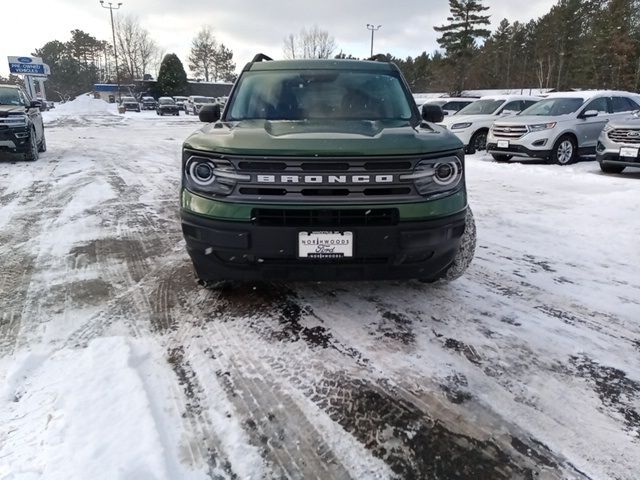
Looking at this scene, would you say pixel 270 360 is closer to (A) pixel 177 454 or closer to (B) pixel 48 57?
(A) pixel 177 454

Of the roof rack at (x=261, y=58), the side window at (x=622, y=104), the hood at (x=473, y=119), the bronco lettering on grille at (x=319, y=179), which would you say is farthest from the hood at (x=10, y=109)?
the side window at (x=622, y=104)

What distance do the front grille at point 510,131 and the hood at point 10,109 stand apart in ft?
36.0

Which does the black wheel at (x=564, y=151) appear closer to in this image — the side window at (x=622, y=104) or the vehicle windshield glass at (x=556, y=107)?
the vehicle windshield glass at (x=556, y=107)

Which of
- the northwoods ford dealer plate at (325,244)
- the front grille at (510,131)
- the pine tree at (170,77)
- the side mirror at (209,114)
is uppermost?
the pine tree at (170,77)

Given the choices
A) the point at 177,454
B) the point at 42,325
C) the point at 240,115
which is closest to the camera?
the point at 177,454

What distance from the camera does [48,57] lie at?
89438 mm

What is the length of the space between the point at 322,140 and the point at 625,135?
868 cm

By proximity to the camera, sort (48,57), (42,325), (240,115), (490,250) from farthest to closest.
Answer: (48,57), (490,250), (240,115), (42,325)

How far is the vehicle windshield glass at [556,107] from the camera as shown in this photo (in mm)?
11195

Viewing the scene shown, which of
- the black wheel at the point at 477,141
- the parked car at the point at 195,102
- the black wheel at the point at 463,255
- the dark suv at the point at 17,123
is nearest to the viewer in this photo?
the black wheel at the point at 463,255

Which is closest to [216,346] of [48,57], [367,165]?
[367,165]

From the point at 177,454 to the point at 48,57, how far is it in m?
109

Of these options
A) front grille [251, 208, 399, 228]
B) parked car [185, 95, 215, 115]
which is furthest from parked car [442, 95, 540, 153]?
parked car [185, 95, 215, 115]

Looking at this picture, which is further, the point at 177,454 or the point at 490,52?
the point at 490,52
